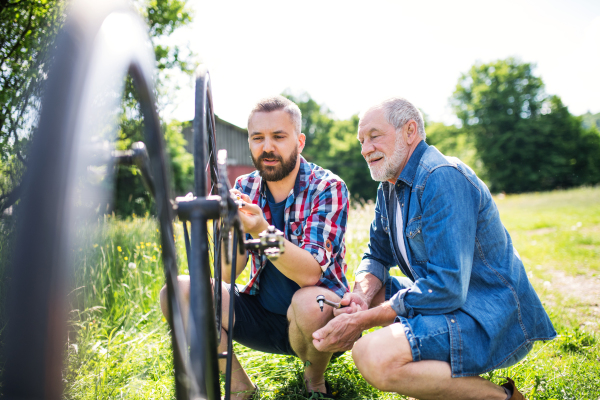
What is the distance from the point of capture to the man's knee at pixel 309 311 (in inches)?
76.5

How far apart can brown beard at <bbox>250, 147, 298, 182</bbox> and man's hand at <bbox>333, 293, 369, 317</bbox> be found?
0.79 m

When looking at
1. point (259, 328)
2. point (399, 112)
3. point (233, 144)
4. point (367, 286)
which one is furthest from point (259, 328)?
point (233, 144)

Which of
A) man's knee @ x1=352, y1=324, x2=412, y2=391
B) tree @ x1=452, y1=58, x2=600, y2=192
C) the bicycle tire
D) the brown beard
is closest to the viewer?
the bicycle tire

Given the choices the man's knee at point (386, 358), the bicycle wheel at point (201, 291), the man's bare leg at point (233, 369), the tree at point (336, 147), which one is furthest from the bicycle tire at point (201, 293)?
the tree at point (336, 147)

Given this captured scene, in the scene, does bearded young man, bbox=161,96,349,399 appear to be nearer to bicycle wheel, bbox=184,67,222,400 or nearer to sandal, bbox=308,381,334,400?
sandal, bbox=308,381,334,400

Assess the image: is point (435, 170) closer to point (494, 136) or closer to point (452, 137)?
point (494, 136)

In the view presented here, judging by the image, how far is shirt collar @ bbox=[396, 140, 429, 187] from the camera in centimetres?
206

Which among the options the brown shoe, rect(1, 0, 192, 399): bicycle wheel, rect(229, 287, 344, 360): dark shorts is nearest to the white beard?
rect(229, 287, 344, 360): dark shorts

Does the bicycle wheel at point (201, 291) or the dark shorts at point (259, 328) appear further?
the dark shorts at point (259, 328)

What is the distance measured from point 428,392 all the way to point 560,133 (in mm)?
45035

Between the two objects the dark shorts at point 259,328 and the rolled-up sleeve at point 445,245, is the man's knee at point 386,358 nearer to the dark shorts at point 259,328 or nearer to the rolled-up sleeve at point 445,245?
the rolled-up sleeve at point 445,245

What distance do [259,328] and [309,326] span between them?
0.42 m

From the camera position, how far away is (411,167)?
209cm

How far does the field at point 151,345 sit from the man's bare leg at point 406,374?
0.51 m
